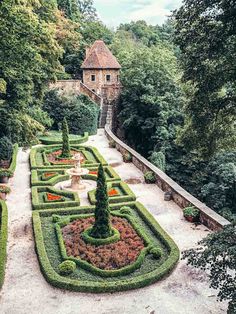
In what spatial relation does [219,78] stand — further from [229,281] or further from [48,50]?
[48,50]

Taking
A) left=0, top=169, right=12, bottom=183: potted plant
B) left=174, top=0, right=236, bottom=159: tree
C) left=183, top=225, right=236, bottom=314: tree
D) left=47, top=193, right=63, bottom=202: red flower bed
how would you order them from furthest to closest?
left=0, top=169, right=12, bottom=183: potted plant → left=47, top=193, right=63, bottom=202: red flower bed → left=174, top=0, right=236, bottom=159: tree → left=183, top=225, right=236, bottom=314: tree

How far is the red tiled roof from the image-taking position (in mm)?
42219

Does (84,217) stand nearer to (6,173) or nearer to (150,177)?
(150,177)

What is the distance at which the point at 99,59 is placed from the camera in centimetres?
4247

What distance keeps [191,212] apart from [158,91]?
2141 cm

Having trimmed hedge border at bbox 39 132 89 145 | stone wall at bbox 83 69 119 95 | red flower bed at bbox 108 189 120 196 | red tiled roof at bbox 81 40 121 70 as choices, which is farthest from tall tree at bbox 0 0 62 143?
stone wall at bbox 83 69 119 95

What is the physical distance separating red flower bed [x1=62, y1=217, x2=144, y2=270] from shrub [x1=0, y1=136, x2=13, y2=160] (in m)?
10.1

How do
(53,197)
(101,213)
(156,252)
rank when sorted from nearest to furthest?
1. (156,252)
2. (101,213)
3. (53,197)

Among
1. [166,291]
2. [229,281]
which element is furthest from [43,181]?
[229,281]

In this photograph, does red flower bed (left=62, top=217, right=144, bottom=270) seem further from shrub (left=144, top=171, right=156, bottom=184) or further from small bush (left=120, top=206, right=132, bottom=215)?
shrub (left=144, top=171, right=156, bottom=184)

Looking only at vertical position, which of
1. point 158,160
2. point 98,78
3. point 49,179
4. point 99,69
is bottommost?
point 158,160

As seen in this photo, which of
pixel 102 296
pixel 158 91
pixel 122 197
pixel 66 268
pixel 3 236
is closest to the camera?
pixel 102 296

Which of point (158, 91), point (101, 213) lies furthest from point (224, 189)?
point (101, 213)

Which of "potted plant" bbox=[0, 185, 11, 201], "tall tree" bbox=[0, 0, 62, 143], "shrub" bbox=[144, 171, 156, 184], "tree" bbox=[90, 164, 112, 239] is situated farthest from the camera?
"shrub" bbox=[144, 171, 156, 184]
